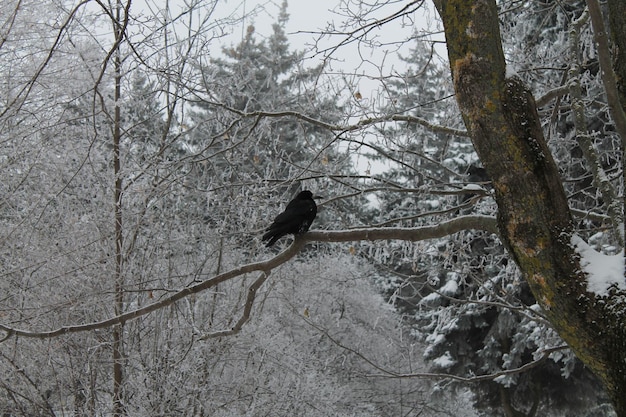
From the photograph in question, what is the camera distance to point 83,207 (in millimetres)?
7715

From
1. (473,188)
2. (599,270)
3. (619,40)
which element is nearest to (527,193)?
(599,270)

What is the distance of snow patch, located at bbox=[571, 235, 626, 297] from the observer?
2.01 meters

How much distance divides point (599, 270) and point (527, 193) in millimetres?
330

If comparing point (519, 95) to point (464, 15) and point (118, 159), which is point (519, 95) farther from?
point (118, 159)

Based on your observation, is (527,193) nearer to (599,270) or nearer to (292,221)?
(599,270)

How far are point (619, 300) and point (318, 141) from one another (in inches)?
241

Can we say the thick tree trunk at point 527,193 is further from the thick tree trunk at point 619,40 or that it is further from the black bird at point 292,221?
the black bird at point 292,221

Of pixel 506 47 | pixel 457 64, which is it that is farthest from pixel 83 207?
pixel 457 64

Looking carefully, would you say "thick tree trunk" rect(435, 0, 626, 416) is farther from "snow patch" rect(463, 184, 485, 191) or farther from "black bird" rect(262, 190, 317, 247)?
"black bird" rect(262, 190, 317, 247)

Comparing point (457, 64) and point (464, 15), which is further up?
point (464, 15)

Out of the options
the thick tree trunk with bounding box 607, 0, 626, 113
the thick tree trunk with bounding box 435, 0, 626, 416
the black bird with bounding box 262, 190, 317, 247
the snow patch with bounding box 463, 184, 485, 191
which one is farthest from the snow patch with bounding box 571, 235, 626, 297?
the black bird with bounding box 262, 190, 317, 247

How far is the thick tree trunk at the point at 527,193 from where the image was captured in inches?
78.7

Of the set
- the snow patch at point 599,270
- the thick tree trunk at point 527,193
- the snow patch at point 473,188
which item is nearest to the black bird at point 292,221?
the snow patch at point 473,188

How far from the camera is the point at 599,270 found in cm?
205
